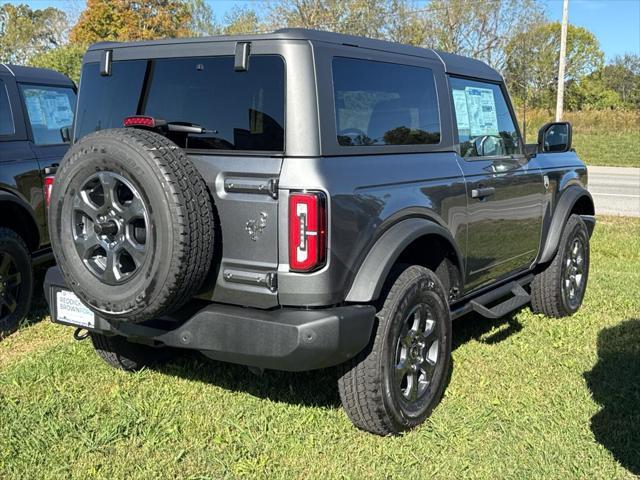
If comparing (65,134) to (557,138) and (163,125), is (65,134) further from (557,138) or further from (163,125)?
(557,138)

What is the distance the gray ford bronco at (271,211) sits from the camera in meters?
2.91

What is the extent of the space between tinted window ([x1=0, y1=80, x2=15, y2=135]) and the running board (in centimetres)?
370

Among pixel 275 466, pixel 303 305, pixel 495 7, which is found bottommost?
pixel 275 466

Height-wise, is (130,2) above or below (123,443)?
above

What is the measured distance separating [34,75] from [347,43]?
11.8 ft

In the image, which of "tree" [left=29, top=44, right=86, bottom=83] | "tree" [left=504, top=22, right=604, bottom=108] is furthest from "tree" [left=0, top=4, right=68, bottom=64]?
"tree" [left=504, top=22, right=604, bottom=108]

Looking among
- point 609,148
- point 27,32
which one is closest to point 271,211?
point 609,148

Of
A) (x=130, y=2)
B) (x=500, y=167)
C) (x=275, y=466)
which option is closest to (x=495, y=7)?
(x=130, y=2)

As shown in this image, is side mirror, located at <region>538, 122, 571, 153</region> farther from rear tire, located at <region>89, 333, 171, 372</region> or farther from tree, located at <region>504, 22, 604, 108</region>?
tree, located at <region>504, 22, 604, 108</region>

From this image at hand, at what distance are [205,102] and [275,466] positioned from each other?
1769 millimetres

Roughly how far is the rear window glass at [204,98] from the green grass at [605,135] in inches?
859

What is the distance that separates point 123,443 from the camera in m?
3.36

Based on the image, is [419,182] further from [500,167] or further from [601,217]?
[601,217]

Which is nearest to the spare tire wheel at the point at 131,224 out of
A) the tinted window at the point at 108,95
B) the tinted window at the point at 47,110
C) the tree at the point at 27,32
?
the tinted window at the point at 108,95
